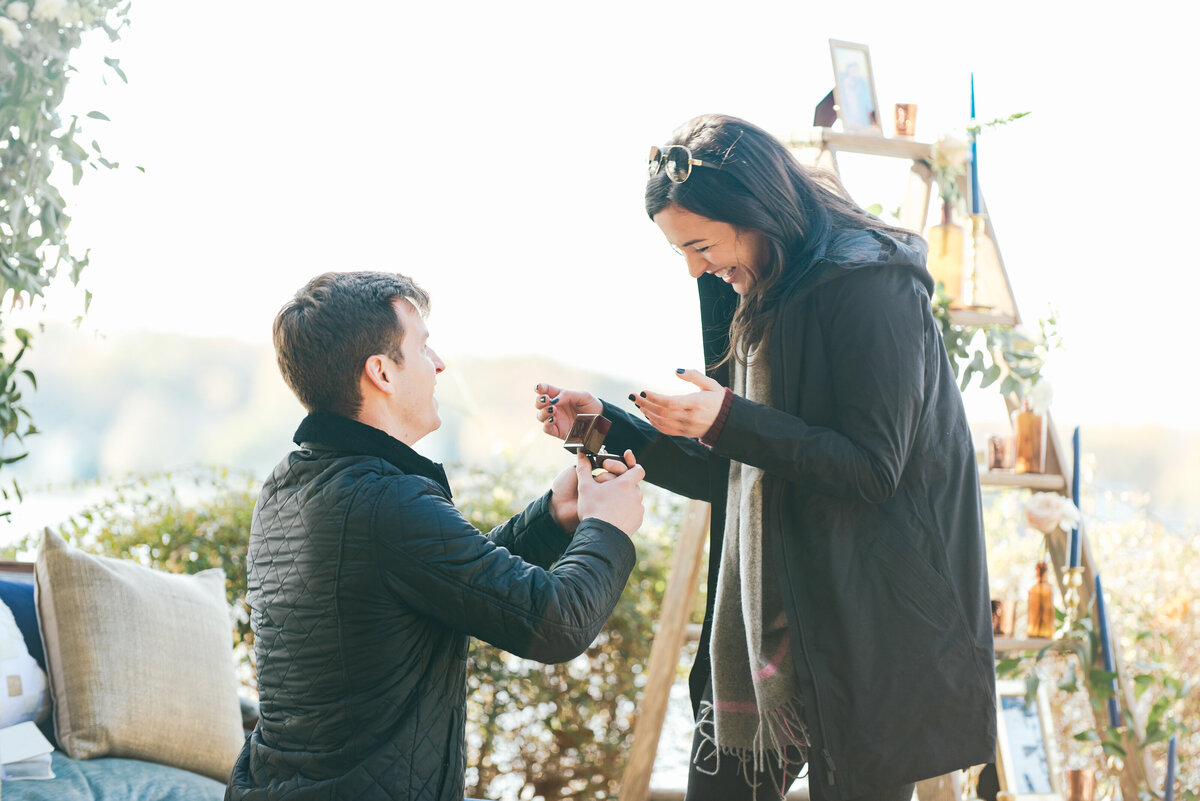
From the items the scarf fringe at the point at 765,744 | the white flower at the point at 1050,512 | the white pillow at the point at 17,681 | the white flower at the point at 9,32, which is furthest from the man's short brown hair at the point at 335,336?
the white flower at the point at 1050,512

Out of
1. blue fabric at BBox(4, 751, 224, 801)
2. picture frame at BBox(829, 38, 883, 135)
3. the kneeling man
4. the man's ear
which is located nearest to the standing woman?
the kneeling man

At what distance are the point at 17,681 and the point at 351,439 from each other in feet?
4.46

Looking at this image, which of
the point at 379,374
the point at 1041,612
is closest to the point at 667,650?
the point at 1041,612

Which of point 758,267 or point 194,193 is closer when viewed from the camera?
point 758,267

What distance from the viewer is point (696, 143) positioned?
146cm

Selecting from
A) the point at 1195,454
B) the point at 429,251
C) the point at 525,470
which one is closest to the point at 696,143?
the point at 525,470

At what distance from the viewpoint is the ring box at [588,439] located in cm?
138

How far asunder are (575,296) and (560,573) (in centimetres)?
266

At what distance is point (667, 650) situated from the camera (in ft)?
8.69

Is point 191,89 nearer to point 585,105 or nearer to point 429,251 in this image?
point 429,251

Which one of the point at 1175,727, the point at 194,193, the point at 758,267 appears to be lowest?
the point at 1175,727

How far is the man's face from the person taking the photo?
1.32 metres

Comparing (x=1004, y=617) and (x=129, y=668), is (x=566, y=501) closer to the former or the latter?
(x=129, y=668)

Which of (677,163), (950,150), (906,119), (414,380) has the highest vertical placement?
(906,119)
